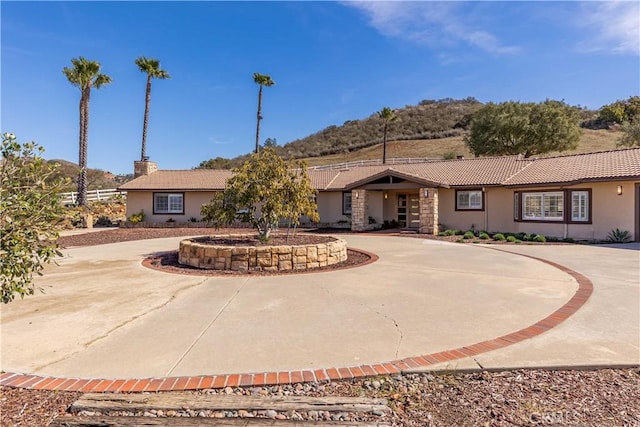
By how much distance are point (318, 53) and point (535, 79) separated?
43.6ft

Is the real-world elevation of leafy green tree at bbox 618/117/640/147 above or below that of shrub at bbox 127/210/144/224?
above

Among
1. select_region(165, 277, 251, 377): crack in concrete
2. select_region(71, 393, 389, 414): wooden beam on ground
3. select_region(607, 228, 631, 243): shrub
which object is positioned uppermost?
select_region(607, 228, 631, 243): shrub

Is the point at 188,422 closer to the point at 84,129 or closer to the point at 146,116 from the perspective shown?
the point at 84,129

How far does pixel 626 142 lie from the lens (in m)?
32.2

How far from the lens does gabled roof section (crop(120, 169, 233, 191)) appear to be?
24484mm

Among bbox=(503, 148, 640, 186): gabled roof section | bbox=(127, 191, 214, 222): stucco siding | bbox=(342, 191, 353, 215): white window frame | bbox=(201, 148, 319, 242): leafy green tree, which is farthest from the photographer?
bbox=(127, 191, 214, 222): stucco siding

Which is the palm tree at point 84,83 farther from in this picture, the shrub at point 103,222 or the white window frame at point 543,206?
the white window frame at point 543,206

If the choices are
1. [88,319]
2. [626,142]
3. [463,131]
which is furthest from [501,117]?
[88,319]

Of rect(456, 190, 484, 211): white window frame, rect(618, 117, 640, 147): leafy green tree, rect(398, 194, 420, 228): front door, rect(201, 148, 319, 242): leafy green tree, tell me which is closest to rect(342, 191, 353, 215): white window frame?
rect(398, 194, 420, 228): front door

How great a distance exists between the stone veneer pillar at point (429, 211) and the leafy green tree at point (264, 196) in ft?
31.9

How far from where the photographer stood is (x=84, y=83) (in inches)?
977

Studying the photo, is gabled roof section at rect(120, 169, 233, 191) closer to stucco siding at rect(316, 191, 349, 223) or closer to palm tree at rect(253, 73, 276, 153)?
stucco siding at rect(316, 191, 349, 223)

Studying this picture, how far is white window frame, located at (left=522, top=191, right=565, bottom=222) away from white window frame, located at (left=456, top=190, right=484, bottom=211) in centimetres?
209

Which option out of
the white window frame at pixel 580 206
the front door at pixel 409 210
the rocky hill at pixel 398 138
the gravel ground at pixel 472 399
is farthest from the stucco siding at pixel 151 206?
the rocky hill at pixel 398 138
